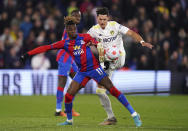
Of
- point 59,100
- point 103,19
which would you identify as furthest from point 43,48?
point 59,100

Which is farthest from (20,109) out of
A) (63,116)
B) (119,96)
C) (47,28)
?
(47,28)

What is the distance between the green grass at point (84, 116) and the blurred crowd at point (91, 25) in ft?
9.06

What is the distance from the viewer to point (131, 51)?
65.0 feet

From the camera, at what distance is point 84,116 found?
11.6 metres

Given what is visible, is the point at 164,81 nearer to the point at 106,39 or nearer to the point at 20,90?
the point at 20,90

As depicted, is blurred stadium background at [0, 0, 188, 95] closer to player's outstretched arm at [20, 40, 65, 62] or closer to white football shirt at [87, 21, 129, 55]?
white football shirt at [87, 21, 129, 55]

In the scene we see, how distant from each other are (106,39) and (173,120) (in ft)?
7.91

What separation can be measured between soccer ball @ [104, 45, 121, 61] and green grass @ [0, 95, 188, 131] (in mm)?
1390

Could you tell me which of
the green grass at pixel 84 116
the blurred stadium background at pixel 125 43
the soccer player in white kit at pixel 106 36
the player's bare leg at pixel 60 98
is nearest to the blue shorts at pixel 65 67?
the player's bare leg at pixel 60 98

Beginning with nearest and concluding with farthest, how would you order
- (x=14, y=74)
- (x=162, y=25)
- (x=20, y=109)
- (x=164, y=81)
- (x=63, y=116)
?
(x=63, y=116)
(x=20, y=109)
(x=14, y=74)
(x=164, y=81)
(x=162, y=25)

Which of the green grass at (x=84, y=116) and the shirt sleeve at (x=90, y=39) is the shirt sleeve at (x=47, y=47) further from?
the green grass at (x=84, y=116)

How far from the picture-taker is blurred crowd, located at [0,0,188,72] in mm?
19000

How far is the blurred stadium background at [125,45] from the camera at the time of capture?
18.4 metres

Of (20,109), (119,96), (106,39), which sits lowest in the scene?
(20,109)
